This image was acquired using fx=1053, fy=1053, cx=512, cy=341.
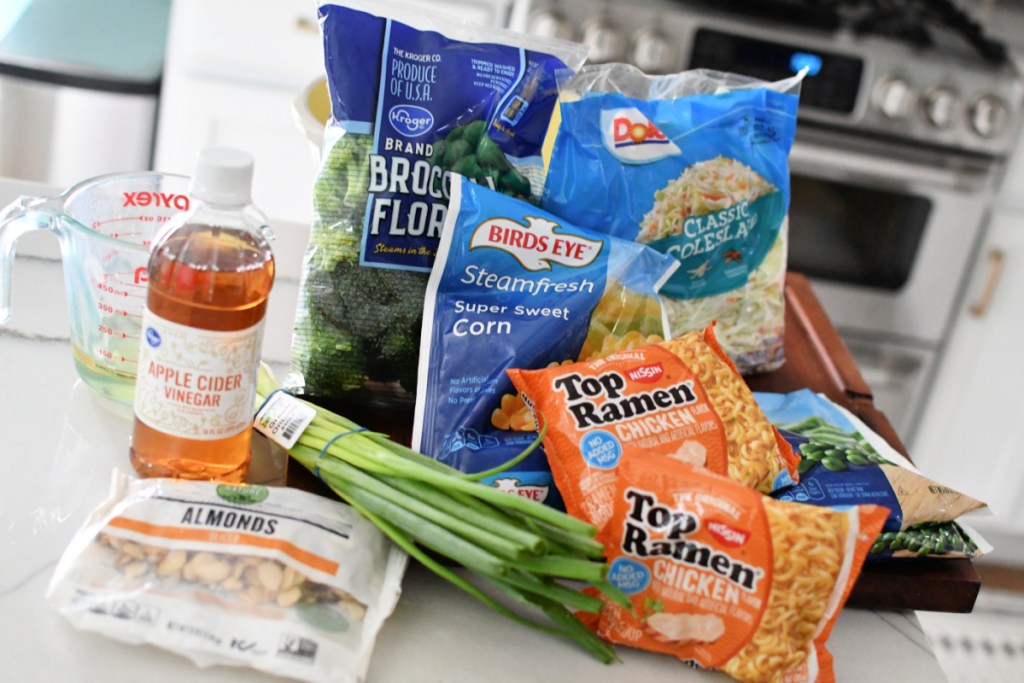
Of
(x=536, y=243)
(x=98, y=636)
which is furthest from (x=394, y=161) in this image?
(x=98, y=636)

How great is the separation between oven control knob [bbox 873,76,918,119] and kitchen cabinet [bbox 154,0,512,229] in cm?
75

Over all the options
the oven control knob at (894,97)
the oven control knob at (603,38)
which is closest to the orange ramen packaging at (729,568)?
the oven control knob at (603,38)

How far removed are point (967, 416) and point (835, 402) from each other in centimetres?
133

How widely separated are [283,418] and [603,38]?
1357 millimetres

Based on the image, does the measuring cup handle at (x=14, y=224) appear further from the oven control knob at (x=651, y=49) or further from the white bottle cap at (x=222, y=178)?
the oven control knob at (x=651, y=49)

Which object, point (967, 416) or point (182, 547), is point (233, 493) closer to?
point (182, 547)

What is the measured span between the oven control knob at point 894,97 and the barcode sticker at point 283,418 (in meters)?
1.59

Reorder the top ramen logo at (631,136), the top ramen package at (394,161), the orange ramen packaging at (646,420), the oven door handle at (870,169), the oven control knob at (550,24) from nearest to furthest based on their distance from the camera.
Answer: the orange ramen packaging at (646,420), the top ramen package at (394,161), the top ramen logo at (631,136), the oven control knob at (550,24), the oven door handle at (870,169)

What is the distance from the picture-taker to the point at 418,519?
0.76 metres

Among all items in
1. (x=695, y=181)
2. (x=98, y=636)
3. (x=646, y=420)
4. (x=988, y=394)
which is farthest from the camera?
(x=988, y=394)

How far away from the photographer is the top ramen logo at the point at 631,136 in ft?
3.35

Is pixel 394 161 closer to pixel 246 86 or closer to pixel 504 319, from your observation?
pixel 504 319

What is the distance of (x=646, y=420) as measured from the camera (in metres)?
0.83

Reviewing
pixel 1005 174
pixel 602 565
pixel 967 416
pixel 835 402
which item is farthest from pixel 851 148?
pixel 602 565
